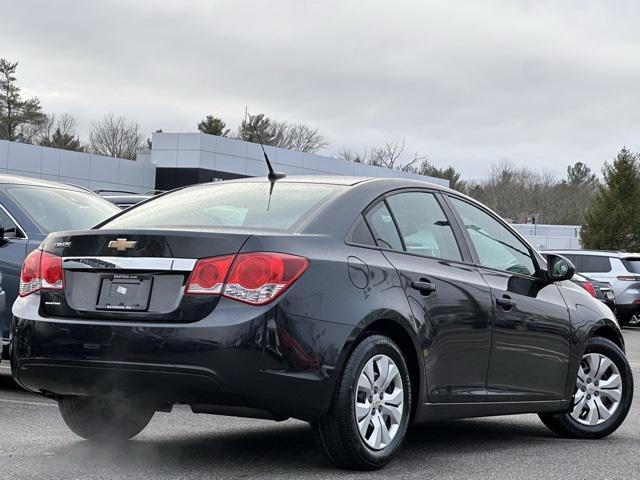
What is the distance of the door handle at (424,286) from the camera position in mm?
6136

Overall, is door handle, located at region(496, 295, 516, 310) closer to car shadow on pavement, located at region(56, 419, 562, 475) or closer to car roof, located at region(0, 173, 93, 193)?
A: car shadow on pavement, located at region(56, 419, 562, 475)

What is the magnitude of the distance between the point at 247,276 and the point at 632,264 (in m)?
23.1

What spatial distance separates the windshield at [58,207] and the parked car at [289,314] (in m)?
3.28

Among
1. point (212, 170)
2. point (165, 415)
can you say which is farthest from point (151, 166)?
point (165, 415)

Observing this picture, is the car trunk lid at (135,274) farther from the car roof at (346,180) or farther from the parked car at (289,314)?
the car roof at (346,180)

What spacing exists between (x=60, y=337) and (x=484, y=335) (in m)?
2.36

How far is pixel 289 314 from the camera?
5348 mm

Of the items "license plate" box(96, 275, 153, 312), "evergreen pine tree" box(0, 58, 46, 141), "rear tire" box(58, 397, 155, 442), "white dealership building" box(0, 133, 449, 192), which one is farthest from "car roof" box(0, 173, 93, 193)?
"evergreen pine tree" box(0, 58, 46, 141)

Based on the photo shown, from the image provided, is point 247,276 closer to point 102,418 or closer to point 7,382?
point 102,418

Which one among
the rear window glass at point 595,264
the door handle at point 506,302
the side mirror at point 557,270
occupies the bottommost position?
the rear window glass at point 595,264

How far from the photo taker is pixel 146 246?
5.60 metres

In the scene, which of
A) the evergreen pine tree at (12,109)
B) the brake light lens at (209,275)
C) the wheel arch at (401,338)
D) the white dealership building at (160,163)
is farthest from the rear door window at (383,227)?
the evergreen pine tree at (12,109)

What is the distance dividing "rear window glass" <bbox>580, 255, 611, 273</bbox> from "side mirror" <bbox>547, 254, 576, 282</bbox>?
66.8ft

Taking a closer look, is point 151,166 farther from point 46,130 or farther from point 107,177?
point 46,130
